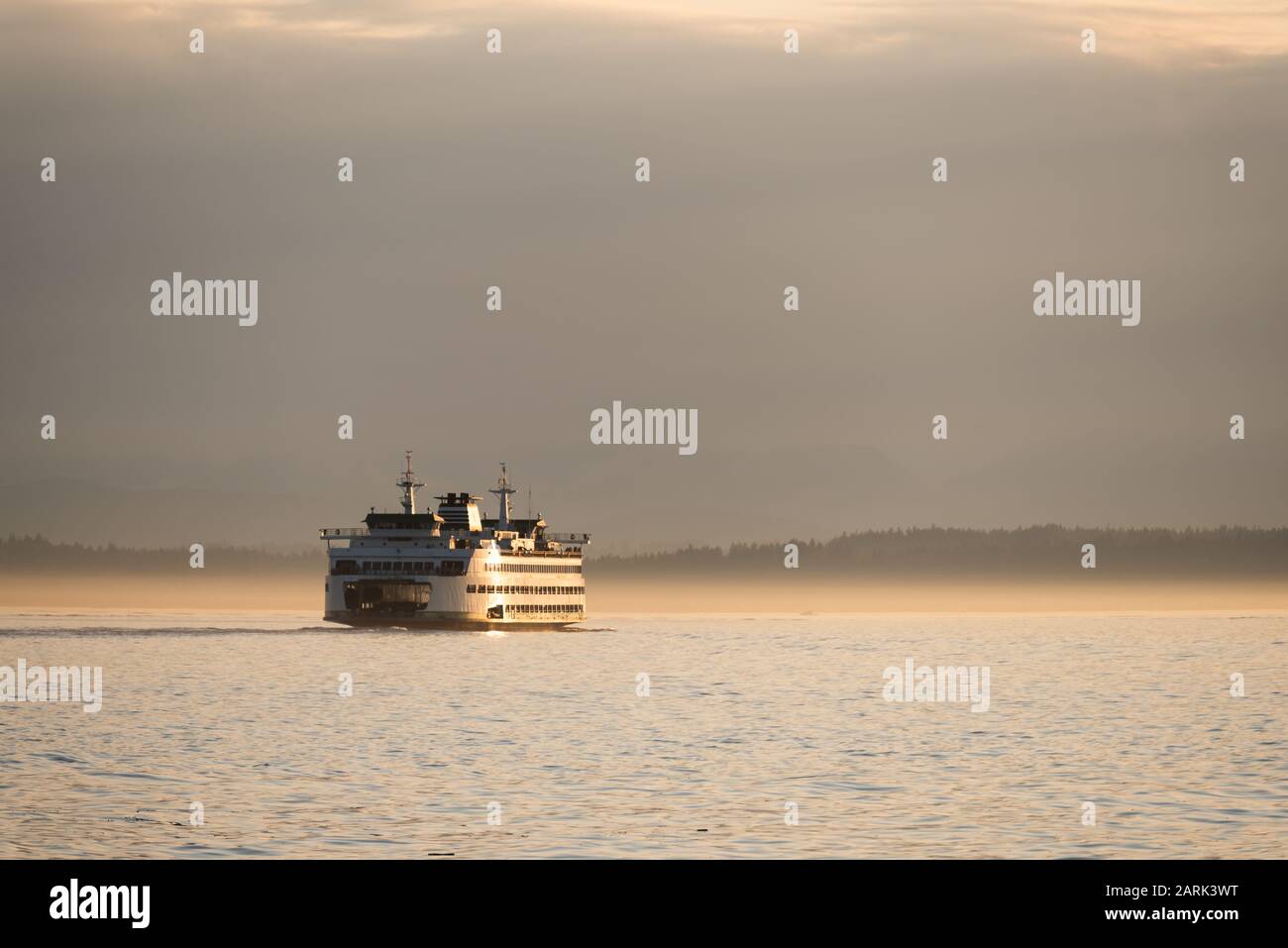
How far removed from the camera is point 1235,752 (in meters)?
56.0

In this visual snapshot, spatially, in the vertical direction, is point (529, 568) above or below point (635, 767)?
above

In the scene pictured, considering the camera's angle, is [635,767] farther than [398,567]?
No

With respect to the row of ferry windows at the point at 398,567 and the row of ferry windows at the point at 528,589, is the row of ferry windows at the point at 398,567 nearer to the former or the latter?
the row of ferry windows at the point at 398,567

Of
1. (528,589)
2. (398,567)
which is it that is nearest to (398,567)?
(398,567)

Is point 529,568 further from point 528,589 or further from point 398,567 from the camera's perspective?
point 398,567

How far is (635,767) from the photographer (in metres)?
50.5

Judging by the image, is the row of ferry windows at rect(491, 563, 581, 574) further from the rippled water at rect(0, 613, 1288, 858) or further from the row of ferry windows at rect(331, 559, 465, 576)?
the rippled water at rect(0, 613, 1288, 858)

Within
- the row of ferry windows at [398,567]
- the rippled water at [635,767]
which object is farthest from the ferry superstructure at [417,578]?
the rippled water at [635,767]

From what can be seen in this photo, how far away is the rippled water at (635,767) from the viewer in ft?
117

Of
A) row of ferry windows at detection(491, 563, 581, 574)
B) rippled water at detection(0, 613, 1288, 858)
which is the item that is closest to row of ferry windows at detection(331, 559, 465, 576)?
row of ferry windows at detection(491, 563, 581, 574)

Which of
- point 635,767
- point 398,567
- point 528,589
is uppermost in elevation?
point 398,567
